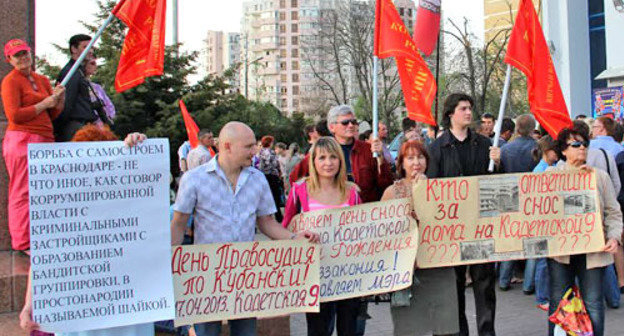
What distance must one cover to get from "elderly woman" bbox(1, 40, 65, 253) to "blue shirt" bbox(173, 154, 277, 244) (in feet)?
6.58

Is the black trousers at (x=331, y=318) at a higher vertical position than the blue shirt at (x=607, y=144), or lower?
lower

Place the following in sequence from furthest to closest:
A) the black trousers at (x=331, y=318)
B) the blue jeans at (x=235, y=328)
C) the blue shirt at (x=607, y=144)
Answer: the blue shirt at (x=607, y=144), the black trousers at (x=331, y=318), the blue jeans at (x=235, y=328)

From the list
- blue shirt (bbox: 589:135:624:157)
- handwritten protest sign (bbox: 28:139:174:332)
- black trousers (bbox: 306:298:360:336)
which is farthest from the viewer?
blue shirt (bbox: 589:135:624:157)

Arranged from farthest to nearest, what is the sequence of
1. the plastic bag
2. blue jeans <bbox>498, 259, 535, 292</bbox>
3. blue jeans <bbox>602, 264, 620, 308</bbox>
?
blue jeans <bbox>498, 259, 535, 292</bbox> < blue jeans <bbox>602, 264, 620, 308</bbox> < the plastic bag

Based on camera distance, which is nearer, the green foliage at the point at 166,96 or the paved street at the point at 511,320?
the paved street at the point at 511,320

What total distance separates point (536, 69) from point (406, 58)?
4.03 feet

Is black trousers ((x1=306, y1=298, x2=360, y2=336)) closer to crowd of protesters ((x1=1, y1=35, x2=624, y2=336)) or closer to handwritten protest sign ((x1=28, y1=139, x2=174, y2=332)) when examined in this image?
crowd of protesters ((x1=1, y1=35, x2=624, y2=336))

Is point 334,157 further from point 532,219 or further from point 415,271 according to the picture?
point 532,219

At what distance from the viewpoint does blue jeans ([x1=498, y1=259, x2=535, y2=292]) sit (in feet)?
28.5

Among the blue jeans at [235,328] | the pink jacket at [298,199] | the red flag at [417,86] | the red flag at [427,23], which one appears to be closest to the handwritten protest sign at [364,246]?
the pink jacket at [298,199]

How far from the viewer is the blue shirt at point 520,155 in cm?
895

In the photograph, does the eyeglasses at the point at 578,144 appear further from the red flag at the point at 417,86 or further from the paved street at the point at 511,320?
the paved street at the point at 511,320

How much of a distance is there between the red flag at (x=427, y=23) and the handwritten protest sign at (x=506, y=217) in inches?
97.2

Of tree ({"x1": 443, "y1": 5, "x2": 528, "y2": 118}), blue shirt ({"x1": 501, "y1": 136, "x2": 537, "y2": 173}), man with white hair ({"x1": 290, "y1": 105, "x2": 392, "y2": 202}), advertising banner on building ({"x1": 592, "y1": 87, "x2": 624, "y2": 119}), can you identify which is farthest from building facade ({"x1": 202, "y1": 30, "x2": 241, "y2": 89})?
man with white hair ({"x1": 290, "y1": 105, "x2": 392, "y2": 202})
